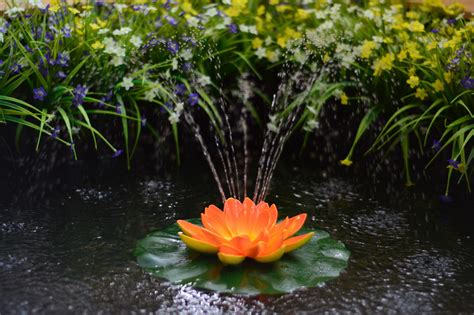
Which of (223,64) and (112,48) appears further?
(223,64)

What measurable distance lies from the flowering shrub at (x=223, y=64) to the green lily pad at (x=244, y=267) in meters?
0.69

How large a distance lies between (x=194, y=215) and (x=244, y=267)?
24.3 inches

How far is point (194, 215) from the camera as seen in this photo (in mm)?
3406

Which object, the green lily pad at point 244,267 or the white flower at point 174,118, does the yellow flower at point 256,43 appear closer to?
the white flower at point 174,118

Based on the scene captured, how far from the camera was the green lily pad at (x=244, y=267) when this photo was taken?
107 inches

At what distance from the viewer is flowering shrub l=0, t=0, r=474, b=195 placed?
3.63 meters

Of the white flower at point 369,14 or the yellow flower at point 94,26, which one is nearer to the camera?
the yellow flower at point 94,26

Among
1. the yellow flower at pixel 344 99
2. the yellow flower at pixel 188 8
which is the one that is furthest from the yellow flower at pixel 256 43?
the yellow flower at pixel 344 99

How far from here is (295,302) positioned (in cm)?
262

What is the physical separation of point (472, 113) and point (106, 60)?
1810 mm

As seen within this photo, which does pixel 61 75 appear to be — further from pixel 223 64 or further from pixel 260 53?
pixel 260 53

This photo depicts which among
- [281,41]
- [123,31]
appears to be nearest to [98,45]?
[123,31]

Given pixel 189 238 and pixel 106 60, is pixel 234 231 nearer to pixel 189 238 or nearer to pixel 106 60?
pixel 189 238

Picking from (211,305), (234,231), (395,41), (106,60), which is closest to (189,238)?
(234,231)
